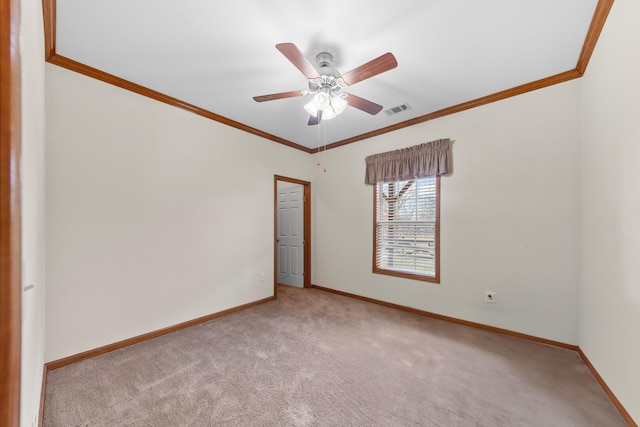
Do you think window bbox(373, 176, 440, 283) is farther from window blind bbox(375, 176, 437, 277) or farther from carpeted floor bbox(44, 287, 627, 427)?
carpeted floor bbox(44, 287, 627, 427)

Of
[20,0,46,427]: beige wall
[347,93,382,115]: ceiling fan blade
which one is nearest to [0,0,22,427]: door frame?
[20,0,46,427]: beige wall

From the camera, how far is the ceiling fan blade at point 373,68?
1673mm

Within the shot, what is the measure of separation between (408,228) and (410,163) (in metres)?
0.90

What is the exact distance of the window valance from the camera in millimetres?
3154

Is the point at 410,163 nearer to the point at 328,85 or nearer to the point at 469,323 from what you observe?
the point at 328,85

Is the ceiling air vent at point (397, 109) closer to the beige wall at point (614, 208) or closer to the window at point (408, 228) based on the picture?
the window at point (408, 228)

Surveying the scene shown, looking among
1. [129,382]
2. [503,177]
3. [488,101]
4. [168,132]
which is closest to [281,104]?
[168,132]

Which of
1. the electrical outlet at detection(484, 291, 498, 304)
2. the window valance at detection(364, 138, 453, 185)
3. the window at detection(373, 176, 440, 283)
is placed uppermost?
the window valance at detection(364, 138, 453, 185)

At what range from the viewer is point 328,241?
4.49 meters

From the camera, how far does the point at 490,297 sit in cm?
285

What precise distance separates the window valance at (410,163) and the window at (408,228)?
0.40 feet

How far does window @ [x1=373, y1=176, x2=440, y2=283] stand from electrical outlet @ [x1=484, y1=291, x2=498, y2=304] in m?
0.54

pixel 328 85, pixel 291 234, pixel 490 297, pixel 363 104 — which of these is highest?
pixel 328 85

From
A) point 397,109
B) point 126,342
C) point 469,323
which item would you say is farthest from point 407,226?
point 126,342
